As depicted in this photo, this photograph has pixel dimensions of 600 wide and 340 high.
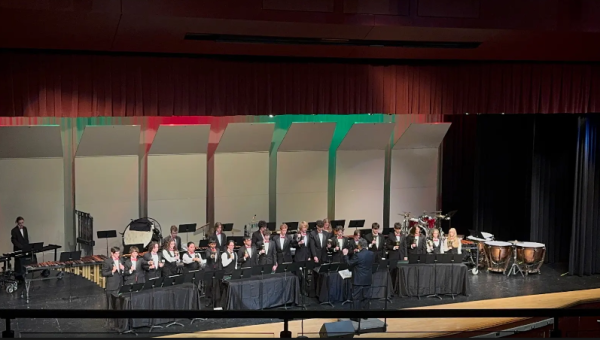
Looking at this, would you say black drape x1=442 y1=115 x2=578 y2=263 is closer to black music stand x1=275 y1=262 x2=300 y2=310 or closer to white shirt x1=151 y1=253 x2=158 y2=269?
black music stand x1=275 y1=262 x2=300 y2=310

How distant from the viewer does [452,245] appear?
13.5 m

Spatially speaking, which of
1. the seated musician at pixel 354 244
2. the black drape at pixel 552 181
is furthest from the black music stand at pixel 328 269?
the black drape at pixel 552 181

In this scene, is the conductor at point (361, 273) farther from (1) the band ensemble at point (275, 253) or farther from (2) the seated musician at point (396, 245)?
(2) the seated musician at point (396, 245)

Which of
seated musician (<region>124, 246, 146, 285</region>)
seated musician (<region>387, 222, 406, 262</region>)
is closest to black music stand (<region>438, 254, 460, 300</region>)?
seated musician (<region>387, 222, 406, 262</region>)

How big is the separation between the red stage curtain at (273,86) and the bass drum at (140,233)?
3.87 m

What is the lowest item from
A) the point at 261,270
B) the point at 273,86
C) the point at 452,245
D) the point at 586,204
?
the point at 261,270

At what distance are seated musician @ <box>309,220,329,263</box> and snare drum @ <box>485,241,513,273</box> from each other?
3.53 meters

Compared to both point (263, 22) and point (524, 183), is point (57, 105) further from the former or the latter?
point (524, 183)

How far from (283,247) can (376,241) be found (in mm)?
1743

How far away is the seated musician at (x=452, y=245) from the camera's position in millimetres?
13398

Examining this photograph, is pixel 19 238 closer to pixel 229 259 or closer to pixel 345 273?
pixel 229 259

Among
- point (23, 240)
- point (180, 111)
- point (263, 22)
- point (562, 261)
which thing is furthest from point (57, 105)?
point (562, 261)

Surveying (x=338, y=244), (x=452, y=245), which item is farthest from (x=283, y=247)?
(x=452, y=245)

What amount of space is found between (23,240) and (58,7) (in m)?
6.40
